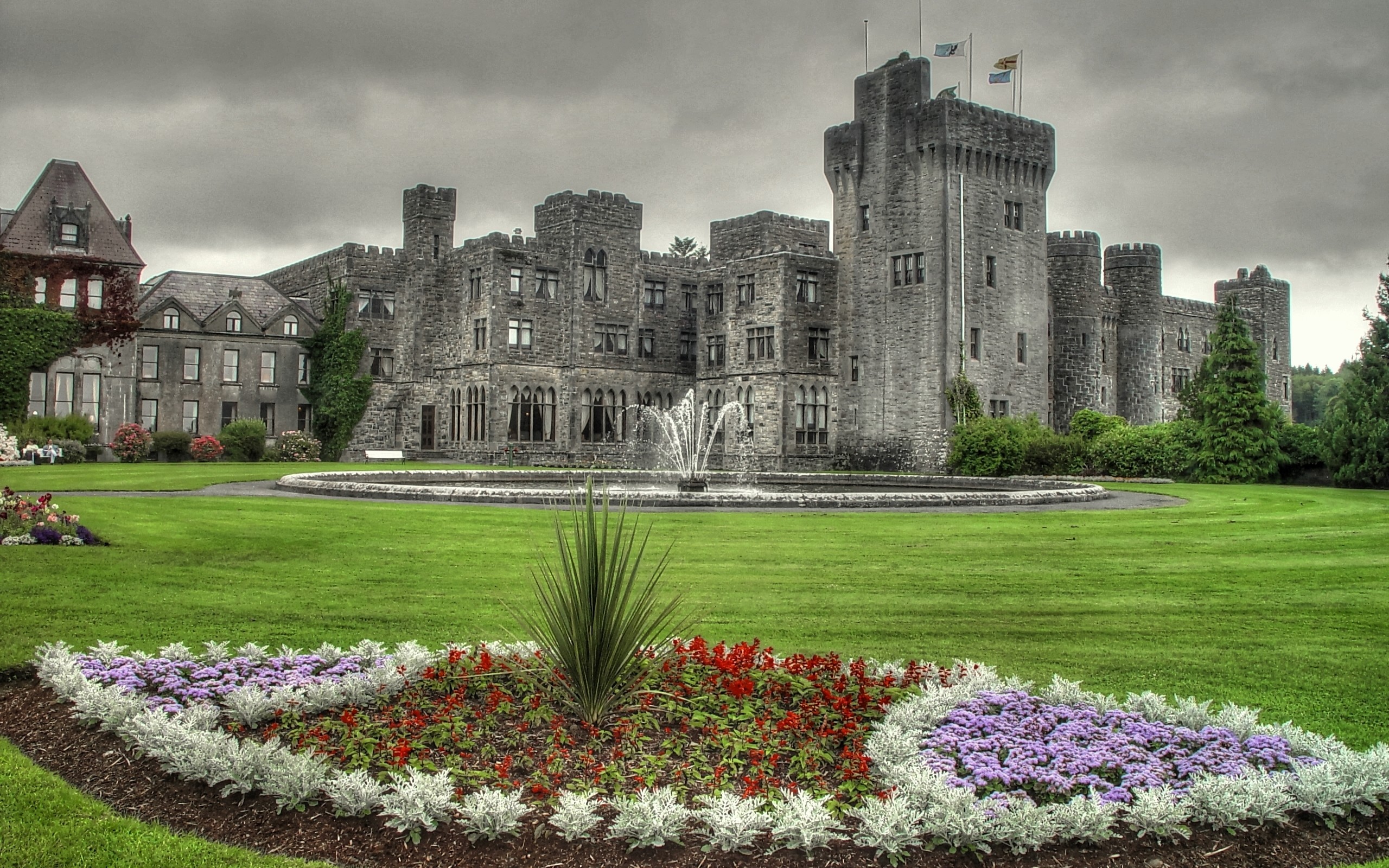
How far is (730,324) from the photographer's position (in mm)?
50594

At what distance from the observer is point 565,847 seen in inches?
205

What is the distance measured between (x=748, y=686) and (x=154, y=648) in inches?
208

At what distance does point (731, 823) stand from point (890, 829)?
0.77 m

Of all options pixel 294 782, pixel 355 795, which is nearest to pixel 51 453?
pixel 294 782

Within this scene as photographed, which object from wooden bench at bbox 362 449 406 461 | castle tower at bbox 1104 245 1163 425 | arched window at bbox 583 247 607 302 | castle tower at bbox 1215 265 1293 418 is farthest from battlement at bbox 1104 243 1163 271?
wooden bench at bbox 362 449 406 461

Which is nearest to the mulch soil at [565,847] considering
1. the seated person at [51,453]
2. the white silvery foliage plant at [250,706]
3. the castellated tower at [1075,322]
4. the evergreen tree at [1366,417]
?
the white silvery foliage plant at [250,706]

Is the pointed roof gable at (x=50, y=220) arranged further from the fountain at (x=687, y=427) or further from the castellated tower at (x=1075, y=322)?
the castellated tower at (x=1075, y=322)

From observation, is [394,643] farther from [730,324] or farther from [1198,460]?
[730,324]

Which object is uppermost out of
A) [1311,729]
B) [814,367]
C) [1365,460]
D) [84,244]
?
[84,244]

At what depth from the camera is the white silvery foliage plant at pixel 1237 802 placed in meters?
5.45

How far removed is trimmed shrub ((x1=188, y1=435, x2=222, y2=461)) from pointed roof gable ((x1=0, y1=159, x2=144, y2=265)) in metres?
9.49

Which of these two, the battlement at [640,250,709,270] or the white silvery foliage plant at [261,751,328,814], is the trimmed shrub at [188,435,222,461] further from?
the white silvery foliage plant at [261,751,328,814]

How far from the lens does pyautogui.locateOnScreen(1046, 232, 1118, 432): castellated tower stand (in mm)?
53562

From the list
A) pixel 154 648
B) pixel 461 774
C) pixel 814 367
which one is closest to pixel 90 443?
pixel 814 367
